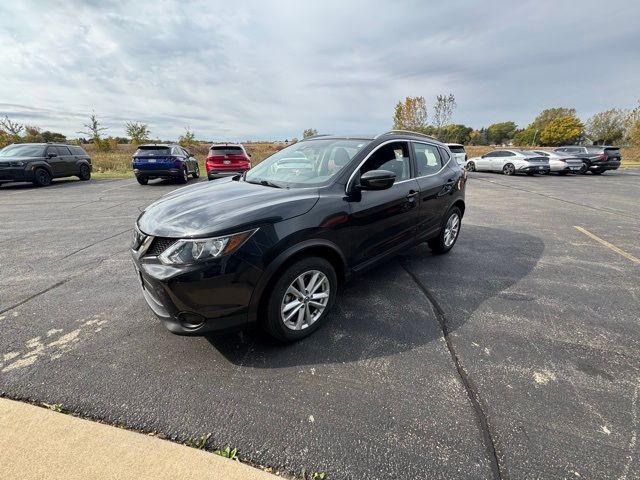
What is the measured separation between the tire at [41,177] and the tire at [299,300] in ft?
47.2

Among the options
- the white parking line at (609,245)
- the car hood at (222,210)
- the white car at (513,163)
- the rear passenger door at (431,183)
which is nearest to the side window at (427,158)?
the rear passenger door at (431,183)

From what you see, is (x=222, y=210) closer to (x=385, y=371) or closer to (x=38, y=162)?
(x=385, y=371)

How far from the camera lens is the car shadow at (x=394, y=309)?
252 centimetres

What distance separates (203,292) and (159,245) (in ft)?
1.67

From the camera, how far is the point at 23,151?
39.5ft

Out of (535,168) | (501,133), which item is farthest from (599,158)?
(501,133)

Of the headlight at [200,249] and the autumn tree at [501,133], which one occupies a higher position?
the autumn tree at [501,133]

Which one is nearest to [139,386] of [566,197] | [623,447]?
[623,447]

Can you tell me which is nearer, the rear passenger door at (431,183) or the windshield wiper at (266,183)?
the windshield wiper at (266,183)

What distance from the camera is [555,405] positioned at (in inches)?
80.3

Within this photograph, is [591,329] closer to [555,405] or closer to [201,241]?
[555,405]

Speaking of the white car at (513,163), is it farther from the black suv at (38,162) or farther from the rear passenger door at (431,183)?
the black suv at (38,162)

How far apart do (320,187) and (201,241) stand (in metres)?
1.16

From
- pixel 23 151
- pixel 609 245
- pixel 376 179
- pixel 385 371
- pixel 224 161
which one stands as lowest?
pixel 609 245
